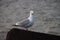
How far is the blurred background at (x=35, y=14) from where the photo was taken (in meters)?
2.48

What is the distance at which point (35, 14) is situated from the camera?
297cm

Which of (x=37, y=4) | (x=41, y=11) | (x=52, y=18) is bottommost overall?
(x=52, y=18)

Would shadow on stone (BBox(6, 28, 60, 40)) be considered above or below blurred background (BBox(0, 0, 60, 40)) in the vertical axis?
below

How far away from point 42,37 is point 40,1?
273 cm

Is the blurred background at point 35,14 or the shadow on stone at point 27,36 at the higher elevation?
the blurred background at point 35,14

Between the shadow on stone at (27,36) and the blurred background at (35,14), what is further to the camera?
the blurred background at (35,14)

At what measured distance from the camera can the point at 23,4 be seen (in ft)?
11.4

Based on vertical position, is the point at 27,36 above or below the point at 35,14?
below

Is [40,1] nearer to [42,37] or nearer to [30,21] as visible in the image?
[30,21]

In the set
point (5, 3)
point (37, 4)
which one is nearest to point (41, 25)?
point (37, 4)

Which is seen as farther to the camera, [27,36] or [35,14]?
[35,14]

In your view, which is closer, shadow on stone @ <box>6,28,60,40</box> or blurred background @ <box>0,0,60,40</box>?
shadow on stone @ <box>6,28,60,40</box>

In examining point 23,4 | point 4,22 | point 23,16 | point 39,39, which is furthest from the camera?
point 23,4

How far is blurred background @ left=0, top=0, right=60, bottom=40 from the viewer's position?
2.48 metres
